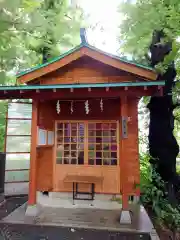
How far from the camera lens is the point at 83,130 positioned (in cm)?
687

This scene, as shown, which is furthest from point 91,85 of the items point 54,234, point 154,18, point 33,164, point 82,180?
point 54,234

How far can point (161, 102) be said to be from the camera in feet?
25.4

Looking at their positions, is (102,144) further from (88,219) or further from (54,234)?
(54,234)

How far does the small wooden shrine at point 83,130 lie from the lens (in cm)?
623

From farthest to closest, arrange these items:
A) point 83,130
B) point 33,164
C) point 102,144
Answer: point 83,130 < point 102,144 < point 33,164

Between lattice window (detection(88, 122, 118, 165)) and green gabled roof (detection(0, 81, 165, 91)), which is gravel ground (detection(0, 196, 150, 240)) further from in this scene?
green gabled roof (detection(0, 81, 165, 91))

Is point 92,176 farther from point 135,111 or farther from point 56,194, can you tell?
point 135,111

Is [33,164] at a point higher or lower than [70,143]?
lower

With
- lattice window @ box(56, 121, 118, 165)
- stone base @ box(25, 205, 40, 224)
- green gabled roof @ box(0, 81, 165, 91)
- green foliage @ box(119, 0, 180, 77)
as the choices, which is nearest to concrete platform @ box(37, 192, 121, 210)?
stone base @ box(25, 205, 40, 224)

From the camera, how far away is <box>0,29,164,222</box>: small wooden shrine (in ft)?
20.4

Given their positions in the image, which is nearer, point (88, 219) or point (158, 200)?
point (88, 219)

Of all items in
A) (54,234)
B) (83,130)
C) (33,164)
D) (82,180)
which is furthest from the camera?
(83,130)

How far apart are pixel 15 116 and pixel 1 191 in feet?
9.12

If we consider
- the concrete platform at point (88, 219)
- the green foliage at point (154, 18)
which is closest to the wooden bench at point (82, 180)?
the concrete platform at point (88, 219)
